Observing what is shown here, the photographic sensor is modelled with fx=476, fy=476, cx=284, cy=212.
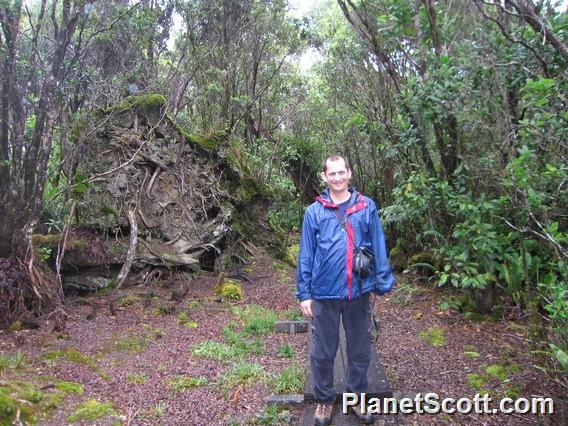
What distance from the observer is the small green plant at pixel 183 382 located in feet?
16.4

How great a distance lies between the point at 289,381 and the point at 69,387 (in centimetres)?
216

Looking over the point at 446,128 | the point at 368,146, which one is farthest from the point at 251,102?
the point at 446,128

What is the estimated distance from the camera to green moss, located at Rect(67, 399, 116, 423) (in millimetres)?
4059

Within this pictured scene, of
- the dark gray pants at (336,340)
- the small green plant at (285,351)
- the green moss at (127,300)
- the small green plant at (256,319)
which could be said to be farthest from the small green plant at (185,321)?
the dark gray pants at (336,340)

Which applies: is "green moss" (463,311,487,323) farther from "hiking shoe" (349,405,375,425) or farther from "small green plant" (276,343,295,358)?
"hiking shoe" (349,405,375,425)

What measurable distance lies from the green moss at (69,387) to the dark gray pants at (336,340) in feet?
7.45

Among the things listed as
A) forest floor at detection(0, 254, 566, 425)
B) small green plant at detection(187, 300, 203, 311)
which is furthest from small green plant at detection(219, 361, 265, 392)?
small green plant at detection(187, 300, 203, 311)

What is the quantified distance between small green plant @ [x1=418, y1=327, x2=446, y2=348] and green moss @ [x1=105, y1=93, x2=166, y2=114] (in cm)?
678

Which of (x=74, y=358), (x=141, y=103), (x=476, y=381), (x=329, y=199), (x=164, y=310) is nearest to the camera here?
(x=329, y=199)

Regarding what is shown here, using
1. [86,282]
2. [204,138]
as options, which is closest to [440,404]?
[86,282]

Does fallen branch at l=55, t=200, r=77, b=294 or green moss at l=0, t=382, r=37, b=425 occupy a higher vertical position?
fallen branch at l=55, t=200, r=77, b=294

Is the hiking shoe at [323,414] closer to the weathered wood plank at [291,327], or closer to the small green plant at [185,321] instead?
the weathered wood plank at [291,327]

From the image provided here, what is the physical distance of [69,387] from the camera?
4.54 m

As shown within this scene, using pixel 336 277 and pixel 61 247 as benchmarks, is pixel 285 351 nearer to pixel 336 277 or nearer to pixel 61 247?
pixel 336 277
